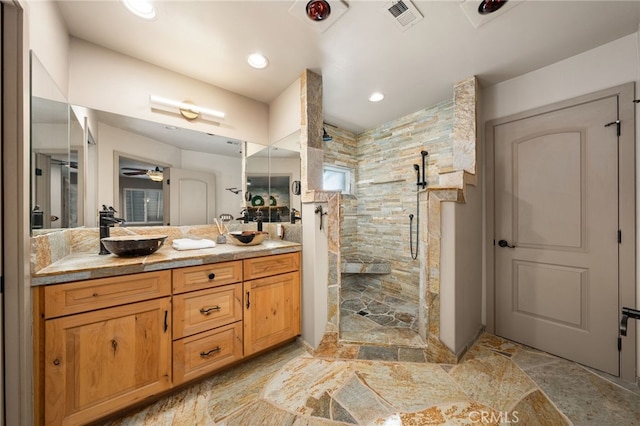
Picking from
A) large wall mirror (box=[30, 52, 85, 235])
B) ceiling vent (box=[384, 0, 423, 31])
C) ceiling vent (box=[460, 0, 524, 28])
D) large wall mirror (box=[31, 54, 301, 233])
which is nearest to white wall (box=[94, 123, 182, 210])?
large wall mirror (box=[31, 54, 301, 233])

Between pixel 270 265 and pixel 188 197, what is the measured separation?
1058mm

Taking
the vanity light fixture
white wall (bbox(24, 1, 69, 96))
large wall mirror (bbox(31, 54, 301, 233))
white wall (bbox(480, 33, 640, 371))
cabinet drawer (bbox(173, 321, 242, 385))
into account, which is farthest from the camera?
the vanity light fixture

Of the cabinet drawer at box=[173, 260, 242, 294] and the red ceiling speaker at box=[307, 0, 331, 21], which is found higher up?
the red ceiling speaker at box=[307, 0, 331, 21]

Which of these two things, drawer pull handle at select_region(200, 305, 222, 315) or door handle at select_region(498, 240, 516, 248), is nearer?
drawer pull handle at select_region(200, 305, 222, 315)

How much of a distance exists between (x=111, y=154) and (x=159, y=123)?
1.48 feet

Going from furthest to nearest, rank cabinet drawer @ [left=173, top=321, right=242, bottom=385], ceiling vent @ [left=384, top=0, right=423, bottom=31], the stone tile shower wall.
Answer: the stone tile shower wall → cabinet drawer @ [left=173, top=321, right=242, bottom=385] → ceiling vent @ [left=384, top=0, right=423, bottom=31]

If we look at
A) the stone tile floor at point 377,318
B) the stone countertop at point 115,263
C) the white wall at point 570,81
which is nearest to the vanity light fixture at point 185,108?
the stone countertop at point 115,263

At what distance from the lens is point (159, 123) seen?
76.5 inches

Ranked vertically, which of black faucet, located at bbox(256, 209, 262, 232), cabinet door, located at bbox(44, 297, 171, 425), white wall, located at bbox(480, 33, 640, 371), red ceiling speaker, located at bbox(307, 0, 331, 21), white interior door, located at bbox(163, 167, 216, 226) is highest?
red ceiling speaker, located at bbox(307, 0, 331, 21)

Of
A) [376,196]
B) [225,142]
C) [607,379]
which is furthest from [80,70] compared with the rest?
[607,379]

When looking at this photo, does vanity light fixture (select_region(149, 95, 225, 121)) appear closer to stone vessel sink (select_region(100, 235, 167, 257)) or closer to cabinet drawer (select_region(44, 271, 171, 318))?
stone vessel sink (select_region(100, 235, 167, 257))

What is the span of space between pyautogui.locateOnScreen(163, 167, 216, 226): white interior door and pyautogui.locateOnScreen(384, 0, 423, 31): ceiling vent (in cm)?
201

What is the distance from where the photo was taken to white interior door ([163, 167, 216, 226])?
202 cm

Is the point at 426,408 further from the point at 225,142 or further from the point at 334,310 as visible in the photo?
the point at 225,142
